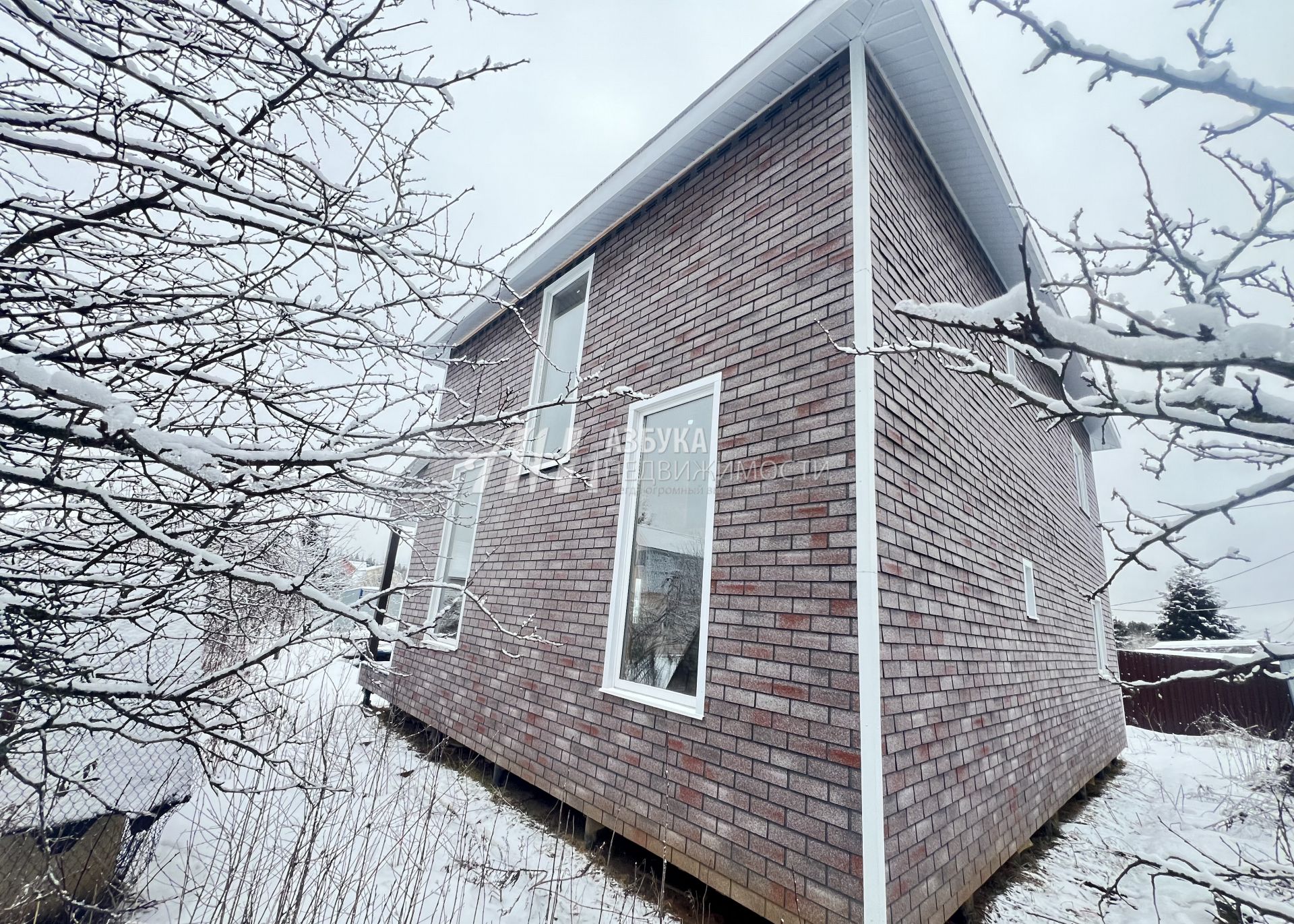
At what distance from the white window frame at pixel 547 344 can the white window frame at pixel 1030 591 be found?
13.6ft

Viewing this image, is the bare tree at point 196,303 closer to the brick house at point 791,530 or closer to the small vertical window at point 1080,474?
the brick house at point 791,530

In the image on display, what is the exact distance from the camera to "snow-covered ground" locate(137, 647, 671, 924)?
2.12 m

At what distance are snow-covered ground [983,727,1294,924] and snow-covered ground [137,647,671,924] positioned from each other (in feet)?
7.42

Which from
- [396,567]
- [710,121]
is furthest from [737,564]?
[396,567]

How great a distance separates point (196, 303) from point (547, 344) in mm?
3822

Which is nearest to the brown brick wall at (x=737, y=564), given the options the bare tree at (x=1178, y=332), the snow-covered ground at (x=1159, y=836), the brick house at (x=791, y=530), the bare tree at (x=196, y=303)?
the brick house at (x=791, y=530)

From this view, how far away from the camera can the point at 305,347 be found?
85.8 inches

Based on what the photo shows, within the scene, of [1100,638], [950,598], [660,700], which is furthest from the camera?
[1100,638]

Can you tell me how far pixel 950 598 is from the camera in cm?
335

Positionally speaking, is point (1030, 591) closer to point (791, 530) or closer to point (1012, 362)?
point (1012, 362)

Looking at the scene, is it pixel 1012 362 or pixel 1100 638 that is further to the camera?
pixel 1100 638

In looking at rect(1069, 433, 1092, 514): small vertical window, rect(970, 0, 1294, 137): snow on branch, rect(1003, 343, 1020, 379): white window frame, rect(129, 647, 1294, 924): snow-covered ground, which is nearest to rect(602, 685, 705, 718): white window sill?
rect(129, 647, 1294, 924): snow-covered ground

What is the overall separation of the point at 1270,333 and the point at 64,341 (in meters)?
2.91

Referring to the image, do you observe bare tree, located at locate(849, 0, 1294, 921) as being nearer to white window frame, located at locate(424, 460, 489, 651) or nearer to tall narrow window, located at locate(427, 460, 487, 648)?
white window frame, located at locate(424, 460, 489, 651)
